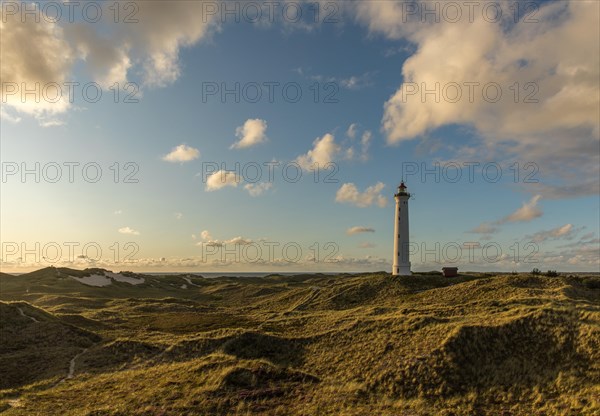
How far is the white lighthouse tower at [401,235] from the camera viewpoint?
247 feet

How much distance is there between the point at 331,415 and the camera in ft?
66.9

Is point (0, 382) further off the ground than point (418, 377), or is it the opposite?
point (418, 377)

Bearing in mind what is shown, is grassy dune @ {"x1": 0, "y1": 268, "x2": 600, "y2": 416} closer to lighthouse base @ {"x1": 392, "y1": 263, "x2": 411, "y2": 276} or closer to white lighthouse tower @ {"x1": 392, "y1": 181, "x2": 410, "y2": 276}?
lighthouse base @ {"x1": 392, "y1": 263, "x2": 411, "y2": 276}

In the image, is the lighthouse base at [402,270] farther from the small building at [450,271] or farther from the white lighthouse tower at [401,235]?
the small building at [450,271]

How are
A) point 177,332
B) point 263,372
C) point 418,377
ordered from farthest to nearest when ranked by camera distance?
point 177,332, point 263,372, point 418,377

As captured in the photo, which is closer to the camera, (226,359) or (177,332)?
(226,359)

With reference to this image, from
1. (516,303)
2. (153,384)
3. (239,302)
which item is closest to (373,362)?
(153,384)

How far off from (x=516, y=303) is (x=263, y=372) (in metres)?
28.4

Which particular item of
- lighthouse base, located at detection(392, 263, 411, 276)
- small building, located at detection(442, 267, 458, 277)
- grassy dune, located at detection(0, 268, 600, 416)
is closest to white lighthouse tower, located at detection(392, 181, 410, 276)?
lighthouse base, located at detection(392, 263, 411, 276)

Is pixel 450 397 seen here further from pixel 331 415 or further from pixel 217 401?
pixel 217 401

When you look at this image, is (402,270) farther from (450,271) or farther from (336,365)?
(336,365)

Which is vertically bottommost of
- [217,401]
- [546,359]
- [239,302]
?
[239,302]

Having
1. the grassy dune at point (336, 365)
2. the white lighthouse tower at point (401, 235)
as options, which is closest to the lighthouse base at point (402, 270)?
the white lighthouse tower at point (401, 235)

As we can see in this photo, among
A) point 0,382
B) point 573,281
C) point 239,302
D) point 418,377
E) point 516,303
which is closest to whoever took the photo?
point 418,377
